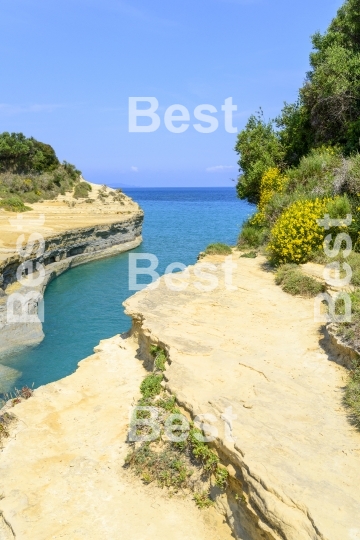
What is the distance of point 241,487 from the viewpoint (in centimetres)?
587

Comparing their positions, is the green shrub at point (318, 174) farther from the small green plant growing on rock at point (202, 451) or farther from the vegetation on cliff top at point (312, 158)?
the small green plant growing on rock at point (202, 451)

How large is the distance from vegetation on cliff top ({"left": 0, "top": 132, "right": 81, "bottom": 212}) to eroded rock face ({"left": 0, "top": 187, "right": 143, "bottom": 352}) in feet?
9.28

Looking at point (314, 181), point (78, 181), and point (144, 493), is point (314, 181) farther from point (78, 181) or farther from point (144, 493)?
point (78, 181)

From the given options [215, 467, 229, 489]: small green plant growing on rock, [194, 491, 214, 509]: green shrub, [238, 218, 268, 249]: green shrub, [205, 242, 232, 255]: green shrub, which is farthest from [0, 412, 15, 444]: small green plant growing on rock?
[238, 218, 268, 249]: green shrub

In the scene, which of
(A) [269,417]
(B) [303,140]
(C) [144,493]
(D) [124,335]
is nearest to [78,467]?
(C) [144,493]

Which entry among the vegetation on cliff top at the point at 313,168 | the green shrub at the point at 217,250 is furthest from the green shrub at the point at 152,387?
the green shrub at the point at 217,250

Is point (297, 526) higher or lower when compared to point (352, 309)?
lower

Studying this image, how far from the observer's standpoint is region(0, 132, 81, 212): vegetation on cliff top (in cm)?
3969

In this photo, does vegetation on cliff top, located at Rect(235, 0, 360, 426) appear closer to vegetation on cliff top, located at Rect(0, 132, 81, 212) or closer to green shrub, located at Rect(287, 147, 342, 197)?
green shrub, located at Rect(287, 147, 342, 197)

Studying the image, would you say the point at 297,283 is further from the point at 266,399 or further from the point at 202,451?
the point at 202,451

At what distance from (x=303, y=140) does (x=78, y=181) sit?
110 feet

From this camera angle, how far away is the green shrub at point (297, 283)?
11875mm

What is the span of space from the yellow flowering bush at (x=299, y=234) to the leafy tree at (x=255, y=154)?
802 cm

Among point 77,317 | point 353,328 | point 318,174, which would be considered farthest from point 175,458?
point 318,174
